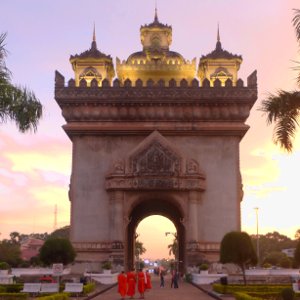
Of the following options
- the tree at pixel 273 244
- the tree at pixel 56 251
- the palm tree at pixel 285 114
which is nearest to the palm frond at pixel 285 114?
the palm tree at pixel 285 114

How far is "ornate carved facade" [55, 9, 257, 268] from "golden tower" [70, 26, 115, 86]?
3.28 m

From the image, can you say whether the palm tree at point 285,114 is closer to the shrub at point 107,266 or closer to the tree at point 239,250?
the tree at point 239,250

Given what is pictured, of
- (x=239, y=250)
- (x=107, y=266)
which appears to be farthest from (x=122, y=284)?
(x=107, y=266)

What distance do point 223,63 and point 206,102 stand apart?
17.8 feet

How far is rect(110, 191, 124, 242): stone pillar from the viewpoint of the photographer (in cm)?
3547

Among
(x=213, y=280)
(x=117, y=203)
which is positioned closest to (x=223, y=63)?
(x=117, y=203)

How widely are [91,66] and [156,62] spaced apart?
4847mm

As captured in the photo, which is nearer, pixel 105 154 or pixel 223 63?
pixel 105 154

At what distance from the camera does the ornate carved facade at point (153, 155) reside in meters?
35.8

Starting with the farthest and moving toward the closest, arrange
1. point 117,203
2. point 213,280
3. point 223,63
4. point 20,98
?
1. point 223,63
2. point 117,203
3. point 213,280
4. point 20,98

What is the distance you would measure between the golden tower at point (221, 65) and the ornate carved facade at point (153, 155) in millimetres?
3153

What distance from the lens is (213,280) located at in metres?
30.9

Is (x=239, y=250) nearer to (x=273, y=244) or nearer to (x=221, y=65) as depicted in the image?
(x=221, y=65)

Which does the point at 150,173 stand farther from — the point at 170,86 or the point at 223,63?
the point at 223,63
